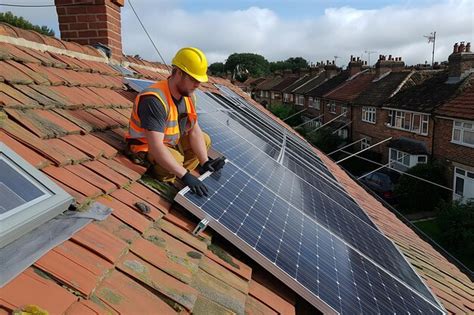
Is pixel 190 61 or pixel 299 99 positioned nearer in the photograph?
pixel 190 61

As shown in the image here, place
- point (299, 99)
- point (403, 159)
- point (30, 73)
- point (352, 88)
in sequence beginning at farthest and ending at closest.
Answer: point (299, 99) → point (352, 88) → point (403, 159) → point (30, 73)

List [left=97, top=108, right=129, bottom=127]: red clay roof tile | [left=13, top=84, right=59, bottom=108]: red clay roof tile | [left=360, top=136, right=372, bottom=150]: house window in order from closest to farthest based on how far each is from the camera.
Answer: [left=13, top=84, right=59, bottom=108]: red clay roof tile, [left=97, top=108, right=129, bottom=127]: red clay roof tile, [left=360, top=136, right=372, bottom=150]: house window

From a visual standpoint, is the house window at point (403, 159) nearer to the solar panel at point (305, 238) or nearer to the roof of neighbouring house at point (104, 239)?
the solar panel at point (305, 238)

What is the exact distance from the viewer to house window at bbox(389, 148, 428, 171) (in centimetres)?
2802

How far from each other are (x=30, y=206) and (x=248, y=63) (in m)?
142

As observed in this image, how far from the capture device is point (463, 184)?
2395 cm

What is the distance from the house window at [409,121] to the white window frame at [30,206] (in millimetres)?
28977

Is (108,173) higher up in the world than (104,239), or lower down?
higher up

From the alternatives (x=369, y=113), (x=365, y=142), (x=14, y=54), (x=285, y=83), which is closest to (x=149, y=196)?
(x=14, y=54)

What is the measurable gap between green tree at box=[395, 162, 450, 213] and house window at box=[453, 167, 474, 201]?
1.04 meters

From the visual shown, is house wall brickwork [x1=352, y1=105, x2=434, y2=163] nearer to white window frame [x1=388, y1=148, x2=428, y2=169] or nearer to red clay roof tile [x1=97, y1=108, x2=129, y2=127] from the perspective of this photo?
white window frame [x1=388, y1=148, x2=428, y2=169]

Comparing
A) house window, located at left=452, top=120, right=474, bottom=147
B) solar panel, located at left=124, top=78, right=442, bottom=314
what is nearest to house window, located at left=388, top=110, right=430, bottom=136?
house window, located at left=452, top=120, right=474, bottom=147

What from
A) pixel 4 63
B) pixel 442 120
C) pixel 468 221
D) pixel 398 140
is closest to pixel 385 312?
pixel 4 63

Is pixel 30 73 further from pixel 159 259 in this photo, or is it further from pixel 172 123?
pixel 159 259
